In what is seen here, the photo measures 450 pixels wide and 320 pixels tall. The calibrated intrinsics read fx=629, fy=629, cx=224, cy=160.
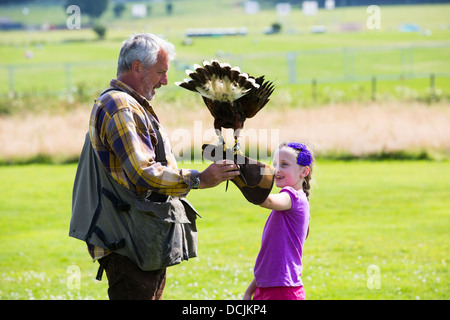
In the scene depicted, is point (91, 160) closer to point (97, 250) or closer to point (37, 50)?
point (97, 250)

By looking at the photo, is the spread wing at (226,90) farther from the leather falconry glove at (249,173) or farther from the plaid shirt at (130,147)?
the plaid shirt at (130,147)

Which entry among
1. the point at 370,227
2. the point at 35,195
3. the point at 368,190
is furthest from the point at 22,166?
the point at 370,227

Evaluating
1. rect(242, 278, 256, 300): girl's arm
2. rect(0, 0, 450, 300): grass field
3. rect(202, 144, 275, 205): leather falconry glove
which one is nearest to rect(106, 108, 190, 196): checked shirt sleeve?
rect(202, 144, 275, 205): leather falconry glove

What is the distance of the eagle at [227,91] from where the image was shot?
13.2 ft

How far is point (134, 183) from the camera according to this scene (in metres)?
4.02

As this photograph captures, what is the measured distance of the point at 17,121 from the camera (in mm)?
25047

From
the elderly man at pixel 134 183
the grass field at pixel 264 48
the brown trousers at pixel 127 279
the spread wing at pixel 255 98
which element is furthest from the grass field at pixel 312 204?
the grass field at pixel 264 48

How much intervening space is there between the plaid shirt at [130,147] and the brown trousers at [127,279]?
0.13 m

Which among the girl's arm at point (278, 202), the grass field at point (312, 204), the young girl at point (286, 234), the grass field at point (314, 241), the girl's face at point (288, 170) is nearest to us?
the girl's arm at point (278, 202)

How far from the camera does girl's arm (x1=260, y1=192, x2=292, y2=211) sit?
4.40 meters

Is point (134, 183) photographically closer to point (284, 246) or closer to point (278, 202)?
point (278, 202)

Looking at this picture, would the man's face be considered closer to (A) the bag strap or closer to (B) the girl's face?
(A) the bag strap

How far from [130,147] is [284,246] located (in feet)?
Answer: 5.00

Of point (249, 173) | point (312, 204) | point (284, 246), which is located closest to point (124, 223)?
point (249, 173)
